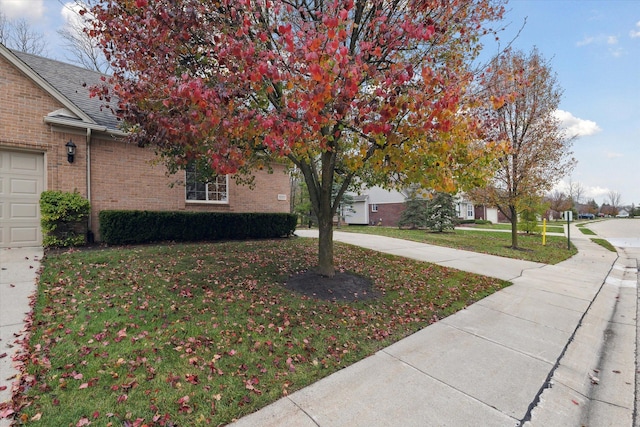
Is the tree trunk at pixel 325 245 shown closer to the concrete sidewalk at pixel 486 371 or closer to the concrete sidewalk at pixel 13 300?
the concrete sidewalk at pixel 486 371

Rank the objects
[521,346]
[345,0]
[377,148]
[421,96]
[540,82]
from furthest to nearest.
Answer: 1. [540,82]
2. [377,148]
3. [521,346]
4. [421,96]
5. [345,0]

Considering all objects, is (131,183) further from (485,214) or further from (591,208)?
(591,208)

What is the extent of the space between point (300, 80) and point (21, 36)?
24.6m

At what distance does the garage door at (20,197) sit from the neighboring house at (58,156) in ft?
0.06

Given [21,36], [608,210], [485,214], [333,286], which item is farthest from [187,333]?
[608,210]

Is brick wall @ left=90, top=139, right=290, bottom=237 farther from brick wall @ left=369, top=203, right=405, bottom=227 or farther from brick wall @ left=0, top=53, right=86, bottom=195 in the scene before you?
brick wall @ left=369, top=203, right=405, bottom=227

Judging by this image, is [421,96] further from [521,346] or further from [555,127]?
[555,127]

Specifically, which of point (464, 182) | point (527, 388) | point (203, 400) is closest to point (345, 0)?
point (464, 182)

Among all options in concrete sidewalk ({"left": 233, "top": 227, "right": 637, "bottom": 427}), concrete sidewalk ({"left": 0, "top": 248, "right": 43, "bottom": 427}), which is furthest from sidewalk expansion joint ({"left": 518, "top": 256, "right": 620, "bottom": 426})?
concrete sidewalk ({"left": 0, "top": 248, "right": 43, "bottom": 427})

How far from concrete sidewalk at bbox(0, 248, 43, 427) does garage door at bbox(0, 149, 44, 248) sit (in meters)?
0.59

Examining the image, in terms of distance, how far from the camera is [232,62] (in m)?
3.94

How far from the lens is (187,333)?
3.71 metres

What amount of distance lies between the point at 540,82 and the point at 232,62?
490 inches

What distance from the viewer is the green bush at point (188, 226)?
332 inches
